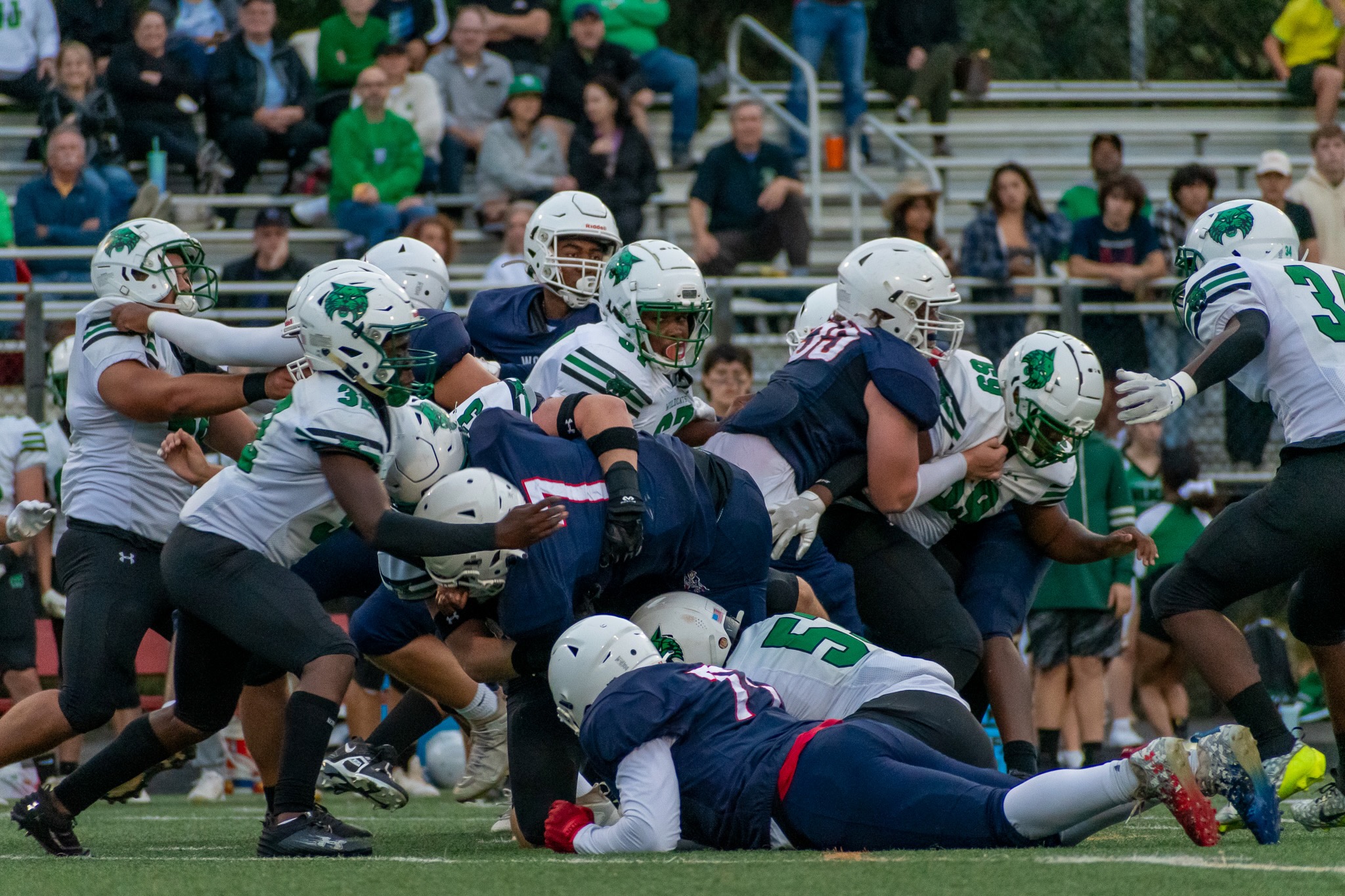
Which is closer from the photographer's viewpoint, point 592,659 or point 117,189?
point 592,659

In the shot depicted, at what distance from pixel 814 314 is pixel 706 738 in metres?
2.35

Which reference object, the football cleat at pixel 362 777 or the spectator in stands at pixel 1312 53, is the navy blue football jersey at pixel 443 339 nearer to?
the football cleat at pixel 362 777

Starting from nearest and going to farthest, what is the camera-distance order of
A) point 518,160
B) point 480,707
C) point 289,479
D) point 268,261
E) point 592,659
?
1. point 592,659
2. point 289,479
3. point 480,707
4. point 268,261
5. point 518,160

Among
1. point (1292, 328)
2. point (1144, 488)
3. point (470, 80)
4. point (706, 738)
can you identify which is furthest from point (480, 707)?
point (470, 80)

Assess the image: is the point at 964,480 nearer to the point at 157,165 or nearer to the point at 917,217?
the point at 917,217

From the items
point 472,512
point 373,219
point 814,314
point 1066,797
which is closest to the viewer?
point 1066,797

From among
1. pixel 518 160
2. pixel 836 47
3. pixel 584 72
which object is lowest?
pixel 518 160

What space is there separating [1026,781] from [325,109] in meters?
8.25

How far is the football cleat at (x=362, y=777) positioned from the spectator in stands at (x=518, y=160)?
5.64 m

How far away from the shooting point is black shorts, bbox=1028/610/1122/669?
27.0 ft

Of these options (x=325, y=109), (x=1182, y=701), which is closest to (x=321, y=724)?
(x=1182, y=701)

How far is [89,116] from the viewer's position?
33.3ft

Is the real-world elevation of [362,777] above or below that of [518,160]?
below

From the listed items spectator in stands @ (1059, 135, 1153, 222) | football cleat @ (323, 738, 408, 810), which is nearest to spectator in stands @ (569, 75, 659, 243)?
spectator in stands @ (1059, 135, 1153, 222)
